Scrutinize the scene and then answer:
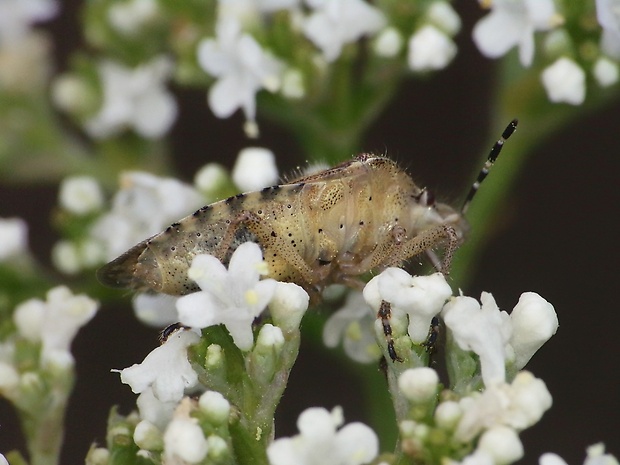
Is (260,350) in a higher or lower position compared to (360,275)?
lower

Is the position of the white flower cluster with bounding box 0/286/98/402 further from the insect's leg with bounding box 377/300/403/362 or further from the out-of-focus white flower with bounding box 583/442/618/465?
the out-of-focus white flower with bounding box 583/442/618/465

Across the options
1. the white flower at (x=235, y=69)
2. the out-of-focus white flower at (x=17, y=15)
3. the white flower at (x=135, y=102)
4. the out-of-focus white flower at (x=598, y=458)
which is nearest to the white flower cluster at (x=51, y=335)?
the white flower at (x=235, y=69)

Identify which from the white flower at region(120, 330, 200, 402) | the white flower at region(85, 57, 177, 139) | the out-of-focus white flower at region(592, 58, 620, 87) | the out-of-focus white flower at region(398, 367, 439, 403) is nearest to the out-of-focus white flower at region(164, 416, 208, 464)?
the white flower at region(120, 330, 200, 402)

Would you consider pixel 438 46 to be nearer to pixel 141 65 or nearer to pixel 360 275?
pixel 360 275

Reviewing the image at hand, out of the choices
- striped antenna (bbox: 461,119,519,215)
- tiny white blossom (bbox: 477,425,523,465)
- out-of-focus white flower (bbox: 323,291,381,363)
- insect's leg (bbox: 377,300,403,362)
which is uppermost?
striped antenna (bbox: 461,119,519,215)

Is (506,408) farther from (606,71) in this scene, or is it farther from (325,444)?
(606,71)

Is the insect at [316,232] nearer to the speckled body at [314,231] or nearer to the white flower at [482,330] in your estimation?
the speckled body at [314,231]

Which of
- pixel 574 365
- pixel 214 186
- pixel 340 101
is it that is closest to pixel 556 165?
pixel 574 365

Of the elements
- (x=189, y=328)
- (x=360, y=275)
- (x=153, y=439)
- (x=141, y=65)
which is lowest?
(x=153, y=439)
